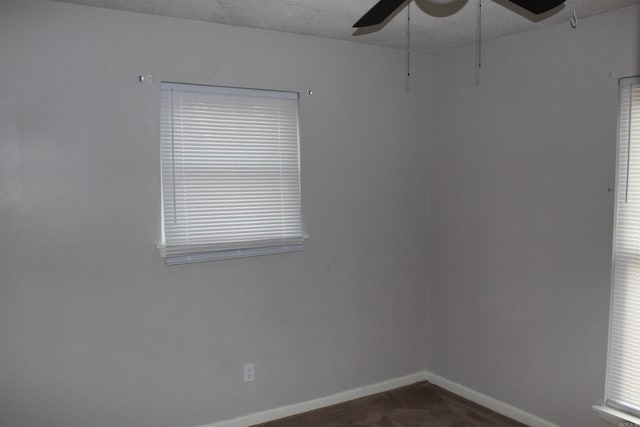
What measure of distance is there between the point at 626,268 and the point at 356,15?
6.59 ft

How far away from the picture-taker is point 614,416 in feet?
8.85

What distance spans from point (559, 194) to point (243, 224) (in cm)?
190

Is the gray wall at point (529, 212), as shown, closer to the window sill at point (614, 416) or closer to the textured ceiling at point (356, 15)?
the window sill at point (614, 416)

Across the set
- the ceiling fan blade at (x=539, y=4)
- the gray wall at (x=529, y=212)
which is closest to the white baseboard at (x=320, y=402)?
the gray wall at (x=529, y=212)

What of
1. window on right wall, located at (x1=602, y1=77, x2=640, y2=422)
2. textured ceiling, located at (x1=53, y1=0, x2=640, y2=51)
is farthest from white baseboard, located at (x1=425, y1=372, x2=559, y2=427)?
textured ceiling, located at (x1=53, y1=0, x2=640, y2=51)

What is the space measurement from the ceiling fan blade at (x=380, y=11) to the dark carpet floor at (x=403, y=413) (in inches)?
95.9

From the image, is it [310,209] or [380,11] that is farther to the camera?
[310,209]

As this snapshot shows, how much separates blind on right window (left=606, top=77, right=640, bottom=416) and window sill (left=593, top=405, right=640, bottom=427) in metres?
Answer: 0.03

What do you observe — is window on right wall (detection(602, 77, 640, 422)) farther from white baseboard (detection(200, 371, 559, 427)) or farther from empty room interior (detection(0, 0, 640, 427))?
white baseboard (detection(200, 371, 559, 427))

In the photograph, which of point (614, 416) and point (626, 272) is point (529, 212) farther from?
point (614, 416)

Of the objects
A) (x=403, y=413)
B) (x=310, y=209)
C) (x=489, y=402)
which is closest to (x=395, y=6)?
(x=310, y=209)

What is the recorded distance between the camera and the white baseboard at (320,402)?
3133 millimetres

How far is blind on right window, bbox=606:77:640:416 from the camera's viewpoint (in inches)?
105

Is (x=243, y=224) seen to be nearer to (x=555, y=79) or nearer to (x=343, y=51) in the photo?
(x=343, y=51)
